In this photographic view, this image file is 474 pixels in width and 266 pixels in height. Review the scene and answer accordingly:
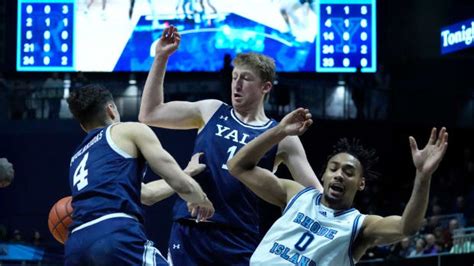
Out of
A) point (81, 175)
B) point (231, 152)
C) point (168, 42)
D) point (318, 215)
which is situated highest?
point (168, 42)

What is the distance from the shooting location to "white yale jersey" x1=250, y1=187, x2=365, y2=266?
5156mm

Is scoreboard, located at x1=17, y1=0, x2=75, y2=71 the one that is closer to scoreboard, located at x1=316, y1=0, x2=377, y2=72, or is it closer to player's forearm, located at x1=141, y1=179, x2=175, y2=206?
scoreboard, located at x1=316, y1=0, x2=377, y2=72

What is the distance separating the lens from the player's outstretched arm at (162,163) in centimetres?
485

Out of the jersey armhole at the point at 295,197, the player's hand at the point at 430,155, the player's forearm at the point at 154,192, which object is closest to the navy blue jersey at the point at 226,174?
the player's forearm at the point at 154,192

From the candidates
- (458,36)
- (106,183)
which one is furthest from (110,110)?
(458,36)

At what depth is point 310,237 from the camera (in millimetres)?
5203

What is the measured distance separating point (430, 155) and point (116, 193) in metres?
1.52

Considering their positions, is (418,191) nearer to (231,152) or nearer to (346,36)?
(231,152)

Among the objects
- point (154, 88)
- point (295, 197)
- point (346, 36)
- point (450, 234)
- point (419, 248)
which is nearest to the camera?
point (295, 197)

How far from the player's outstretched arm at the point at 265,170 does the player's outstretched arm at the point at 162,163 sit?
0.50 meters

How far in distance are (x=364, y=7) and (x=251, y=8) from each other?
2180 millimetres

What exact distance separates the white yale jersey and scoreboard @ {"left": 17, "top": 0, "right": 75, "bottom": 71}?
14.3 m

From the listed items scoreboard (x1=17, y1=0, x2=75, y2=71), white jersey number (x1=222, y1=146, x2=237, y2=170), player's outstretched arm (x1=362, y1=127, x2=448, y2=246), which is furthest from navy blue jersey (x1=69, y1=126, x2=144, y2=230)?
scoreboard (x1=17, y1=0, x2=75, y2=71)

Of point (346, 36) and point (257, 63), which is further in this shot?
point (346, 36)
